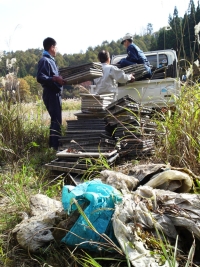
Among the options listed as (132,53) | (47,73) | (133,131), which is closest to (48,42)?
(47,73)

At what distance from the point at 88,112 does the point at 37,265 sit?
322 cm

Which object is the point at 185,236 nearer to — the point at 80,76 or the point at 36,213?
the point at 36,213

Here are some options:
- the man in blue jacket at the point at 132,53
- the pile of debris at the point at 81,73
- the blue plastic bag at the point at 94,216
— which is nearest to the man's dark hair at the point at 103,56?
the pile of debris at the point at 81,73

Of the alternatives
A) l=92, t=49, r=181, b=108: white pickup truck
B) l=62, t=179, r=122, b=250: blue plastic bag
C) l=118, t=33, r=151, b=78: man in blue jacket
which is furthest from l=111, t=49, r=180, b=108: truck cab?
l=62, t=179, r=122, b=250: blue plastic bag

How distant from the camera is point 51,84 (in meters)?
6.04

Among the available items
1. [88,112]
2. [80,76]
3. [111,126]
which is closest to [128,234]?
[111,126]

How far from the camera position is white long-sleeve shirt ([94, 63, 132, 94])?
20.3 ft

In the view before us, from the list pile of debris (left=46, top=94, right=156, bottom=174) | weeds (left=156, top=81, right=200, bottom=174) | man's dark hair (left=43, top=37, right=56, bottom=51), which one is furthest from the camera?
man's dark hair (left=43, top=37, right=56, bottom=51)

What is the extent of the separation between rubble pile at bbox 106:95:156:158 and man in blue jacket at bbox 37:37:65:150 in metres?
1.36

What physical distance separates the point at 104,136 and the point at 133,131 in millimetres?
992

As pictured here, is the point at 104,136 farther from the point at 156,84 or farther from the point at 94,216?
the point at 94,216

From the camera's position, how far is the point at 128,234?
216 cm

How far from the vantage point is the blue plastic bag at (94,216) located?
2.36 metres

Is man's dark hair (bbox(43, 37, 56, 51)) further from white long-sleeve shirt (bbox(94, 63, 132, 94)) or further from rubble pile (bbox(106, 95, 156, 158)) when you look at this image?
rubble pile (bbox(106, 95, 156, 158))
